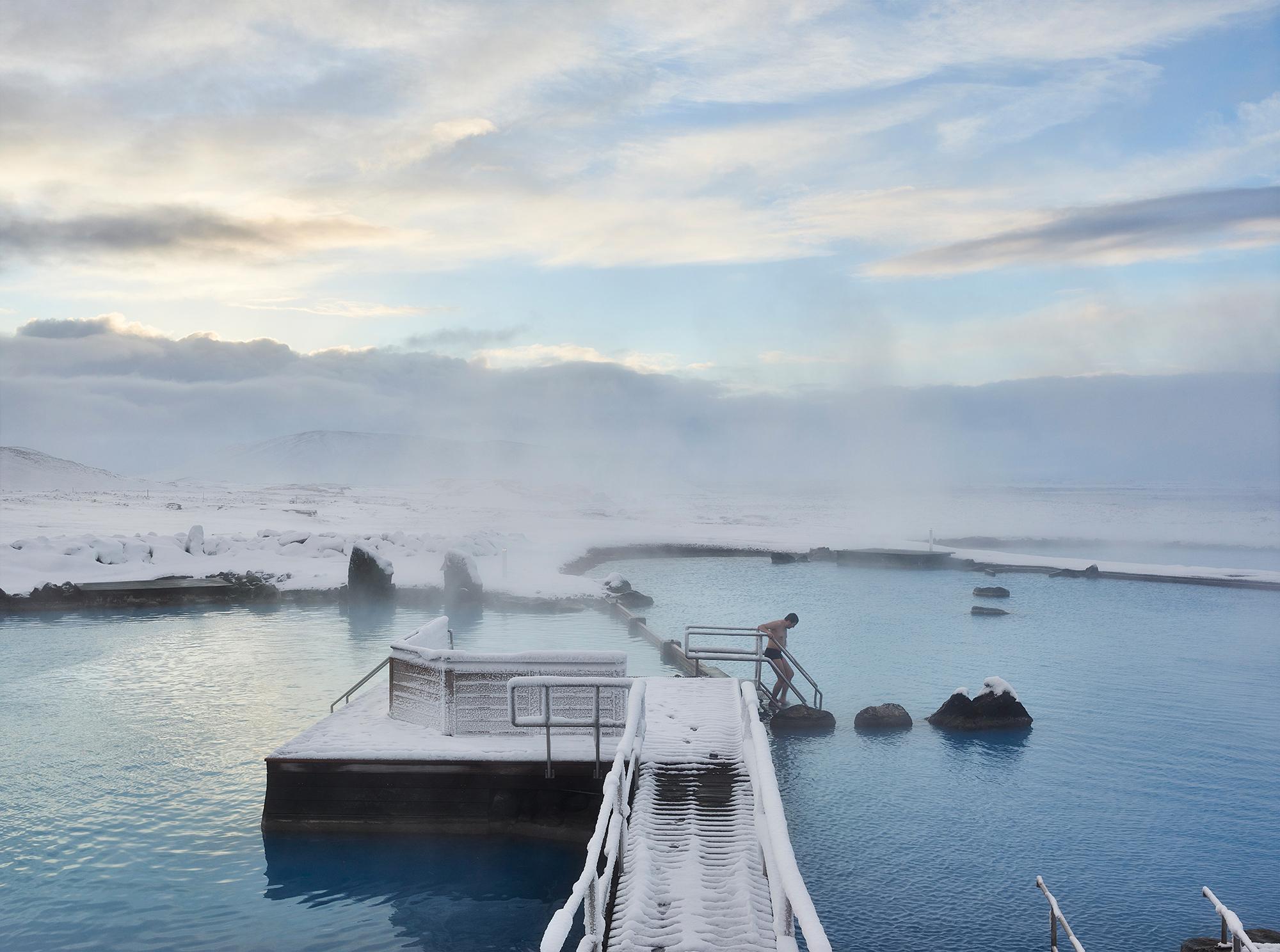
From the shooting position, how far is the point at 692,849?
29.8ft

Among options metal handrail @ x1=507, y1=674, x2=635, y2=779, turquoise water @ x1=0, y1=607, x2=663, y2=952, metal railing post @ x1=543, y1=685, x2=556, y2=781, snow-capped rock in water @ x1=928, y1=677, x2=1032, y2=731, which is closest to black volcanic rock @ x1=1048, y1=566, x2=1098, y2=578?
snow-capped rock in water @ x1=928, y1=677, x2=1032, y2=731

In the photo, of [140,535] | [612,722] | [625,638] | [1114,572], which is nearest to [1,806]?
[612,722]

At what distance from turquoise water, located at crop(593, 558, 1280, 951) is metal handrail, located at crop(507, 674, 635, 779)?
347 cm

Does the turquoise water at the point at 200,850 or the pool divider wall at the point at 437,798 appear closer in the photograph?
the turquoise water at the point at 200,850

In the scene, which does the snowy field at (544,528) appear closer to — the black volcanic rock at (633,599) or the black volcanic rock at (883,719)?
the black volcanic rock at (633,599)

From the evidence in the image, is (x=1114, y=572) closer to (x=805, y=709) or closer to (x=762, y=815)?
(x=805, y=709)

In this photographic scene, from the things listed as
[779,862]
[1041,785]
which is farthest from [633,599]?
[779,862]

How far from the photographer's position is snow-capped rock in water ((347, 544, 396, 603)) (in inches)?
1442

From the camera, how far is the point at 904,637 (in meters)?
31.9

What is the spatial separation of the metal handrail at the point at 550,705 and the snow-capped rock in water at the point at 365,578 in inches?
978

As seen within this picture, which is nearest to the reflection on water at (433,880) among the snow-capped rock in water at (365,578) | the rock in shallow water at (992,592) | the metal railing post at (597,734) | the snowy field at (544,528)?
the metal railing post at (597,734)

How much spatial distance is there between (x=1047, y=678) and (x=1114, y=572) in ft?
95.4

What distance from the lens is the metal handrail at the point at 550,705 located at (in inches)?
493

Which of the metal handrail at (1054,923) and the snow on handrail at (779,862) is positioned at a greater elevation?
the snow on handrail at (779,862)
